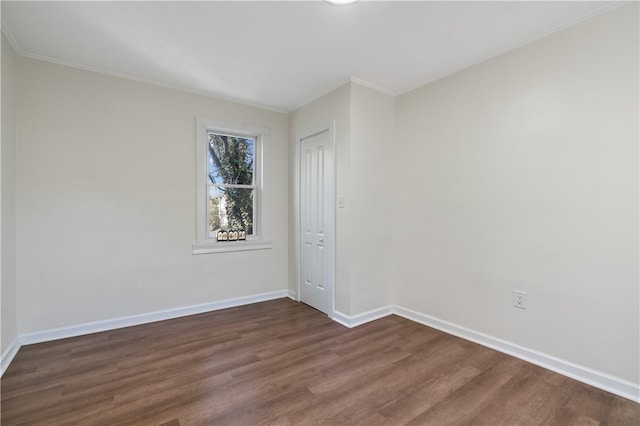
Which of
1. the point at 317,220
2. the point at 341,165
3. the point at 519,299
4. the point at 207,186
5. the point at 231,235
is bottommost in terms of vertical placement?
the point at 519,299

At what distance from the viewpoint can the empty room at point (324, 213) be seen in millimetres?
1946

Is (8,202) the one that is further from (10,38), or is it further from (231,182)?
(231,182)

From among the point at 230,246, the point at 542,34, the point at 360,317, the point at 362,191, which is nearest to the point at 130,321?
the point at 230,246

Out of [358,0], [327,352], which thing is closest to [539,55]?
[358,0]

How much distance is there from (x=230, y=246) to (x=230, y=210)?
0.47 meters

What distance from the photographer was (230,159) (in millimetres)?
3797

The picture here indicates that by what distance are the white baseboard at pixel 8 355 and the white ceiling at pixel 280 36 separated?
2.47 meters

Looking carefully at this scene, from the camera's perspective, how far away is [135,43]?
241 cm

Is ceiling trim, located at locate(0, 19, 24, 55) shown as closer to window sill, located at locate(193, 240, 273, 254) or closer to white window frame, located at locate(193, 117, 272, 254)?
white window frame, located at locate(193, 117, 272, 254)

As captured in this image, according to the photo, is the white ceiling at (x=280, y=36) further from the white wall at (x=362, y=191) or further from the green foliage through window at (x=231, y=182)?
the green foliage through window at (x=231, y=182)

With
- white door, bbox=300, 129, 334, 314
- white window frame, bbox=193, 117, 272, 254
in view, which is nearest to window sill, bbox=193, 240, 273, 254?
white window frame, bbox=193, 117, 272, 254

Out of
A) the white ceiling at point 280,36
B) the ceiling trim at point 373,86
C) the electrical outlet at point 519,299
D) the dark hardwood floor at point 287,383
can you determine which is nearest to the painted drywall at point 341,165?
the ceiling trim at point 373,86

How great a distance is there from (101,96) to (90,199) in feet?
3.35

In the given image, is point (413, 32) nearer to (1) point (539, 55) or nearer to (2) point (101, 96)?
(1) point (539, 55)
